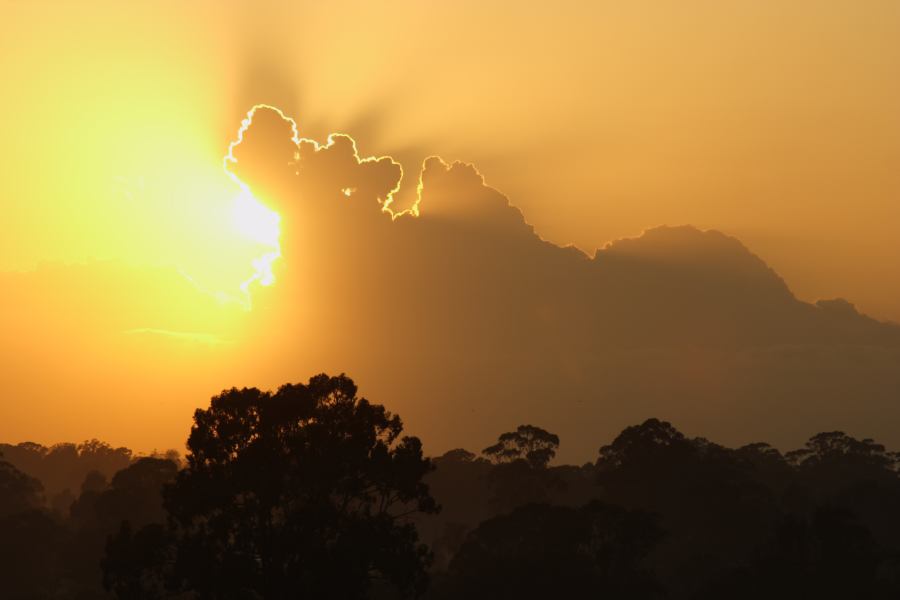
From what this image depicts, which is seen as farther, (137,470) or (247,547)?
(137,470)

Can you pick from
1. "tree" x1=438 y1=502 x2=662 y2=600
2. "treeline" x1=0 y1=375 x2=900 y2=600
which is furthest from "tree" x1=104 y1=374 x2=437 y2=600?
"tree" x1=438 y1=502 x2=662 y2=600

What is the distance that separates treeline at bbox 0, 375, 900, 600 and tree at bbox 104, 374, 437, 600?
9 centimetres

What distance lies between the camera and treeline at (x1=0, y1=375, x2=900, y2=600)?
68.6 m

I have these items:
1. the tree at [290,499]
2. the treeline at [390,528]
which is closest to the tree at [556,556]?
the treeline at [390,528]

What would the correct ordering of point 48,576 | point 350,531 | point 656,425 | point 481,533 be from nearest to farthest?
1. point 350,531
2. point 481,533
3. point 48,576
4. point 656,425

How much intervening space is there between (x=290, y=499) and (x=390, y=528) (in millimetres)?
5998

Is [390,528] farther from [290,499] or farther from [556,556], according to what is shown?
[556,556]

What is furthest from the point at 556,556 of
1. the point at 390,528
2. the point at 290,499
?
the point at 290,499

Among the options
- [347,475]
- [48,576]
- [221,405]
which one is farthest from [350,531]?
[48,576]

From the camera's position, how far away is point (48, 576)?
458 feet

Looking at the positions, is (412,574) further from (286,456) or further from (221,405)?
(221,405)

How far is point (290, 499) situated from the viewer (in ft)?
230

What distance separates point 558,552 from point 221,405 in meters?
56.4

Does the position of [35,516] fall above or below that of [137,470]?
below
